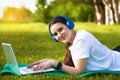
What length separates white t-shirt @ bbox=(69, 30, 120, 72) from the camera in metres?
4.65

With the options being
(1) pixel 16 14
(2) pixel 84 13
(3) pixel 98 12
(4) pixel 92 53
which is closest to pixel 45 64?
(4) pixel 92 53

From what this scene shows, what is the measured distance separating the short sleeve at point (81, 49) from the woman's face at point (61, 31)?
15 cm

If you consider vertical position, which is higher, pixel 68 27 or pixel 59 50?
pixel 68 27

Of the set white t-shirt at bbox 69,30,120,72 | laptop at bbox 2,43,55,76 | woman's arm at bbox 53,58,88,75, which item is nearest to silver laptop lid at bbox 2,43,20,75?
laptop at bbox 2,43,55,76

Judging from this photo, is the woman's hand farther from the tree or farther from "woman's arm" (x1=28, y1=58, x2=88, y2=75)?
the tree

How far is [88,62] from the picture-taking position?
4828mm

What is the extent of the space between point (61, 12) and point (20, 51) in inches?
730

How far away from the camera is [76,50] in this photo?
465 centimetres

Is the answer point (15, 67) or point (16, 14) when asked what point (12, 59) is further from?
point (16, 14)

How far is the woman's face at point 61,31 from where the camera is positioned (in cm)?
470

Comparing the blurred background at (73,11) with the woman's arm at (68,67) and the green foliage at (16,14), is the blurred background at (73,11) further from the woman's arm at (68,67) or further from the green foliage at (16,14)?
the woman's arm at (68,67)

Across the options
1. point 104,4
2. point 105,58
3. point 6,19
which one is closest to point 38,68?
point 105,58

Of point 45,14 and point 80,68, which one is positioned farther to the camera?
point 45,14

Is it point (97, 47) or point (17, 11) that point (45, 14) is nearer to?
point (17, 11)
